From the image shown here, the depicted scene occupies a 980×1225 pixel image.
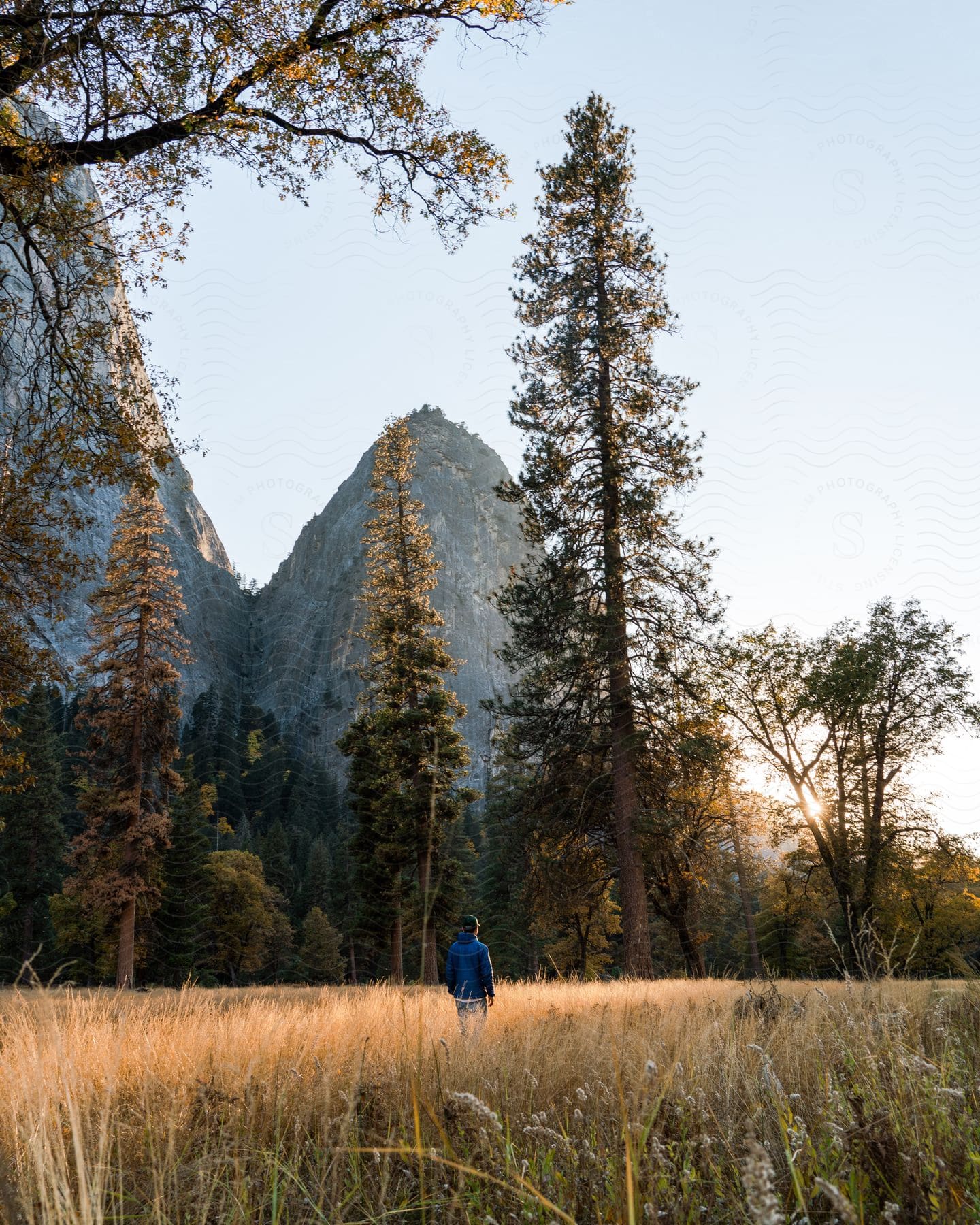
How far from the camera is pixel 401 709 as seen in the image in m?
27.3

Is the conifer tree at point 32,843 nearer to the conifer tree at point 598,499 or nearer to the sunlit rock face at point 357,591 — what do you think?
the conifer tree at point 598,499

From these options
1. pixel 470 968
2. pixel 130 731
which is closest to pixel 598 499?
pixel 470 968

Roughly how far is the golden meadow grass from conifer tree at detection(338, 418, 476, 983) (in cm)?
1749

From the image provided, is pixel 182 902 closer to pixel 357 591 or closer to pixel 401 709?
pixel 401 709

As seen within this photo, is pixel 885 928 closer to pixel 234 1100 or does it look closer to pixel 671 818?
pixel 671 818

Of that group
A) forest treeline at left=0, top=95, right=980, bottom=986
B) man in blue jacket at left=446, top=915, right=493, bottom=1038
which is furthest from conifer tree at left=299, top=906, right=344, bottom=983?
man in blue jacket at left=446, top=915, right=493, bottom=1038

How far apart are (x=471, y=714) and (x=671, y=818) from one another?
110m

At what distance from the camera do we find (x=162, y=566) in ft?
97.5

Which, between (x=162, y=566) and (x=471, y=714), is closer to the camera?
(x=162, y=566)

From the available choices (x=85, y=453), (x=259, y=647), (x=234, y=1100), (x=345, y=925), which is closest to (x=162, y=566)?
(x=85, y=453)

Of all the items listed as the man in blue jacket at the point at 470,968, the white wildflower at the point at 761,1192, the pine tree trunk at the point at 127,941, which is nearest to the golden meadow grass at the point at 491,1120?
the white wildflower at the point at 761,1192

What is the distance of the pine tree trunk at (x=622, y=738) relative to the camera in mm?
15500

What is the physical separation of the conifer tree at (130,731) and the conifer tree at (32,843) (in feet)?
73.2

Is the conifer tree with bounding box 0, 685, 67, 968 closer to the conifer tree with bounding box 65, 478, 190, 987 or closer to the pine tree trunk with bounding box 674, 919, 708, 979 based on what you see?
the conifer tree with bounding box 65, 478, 190, 987
